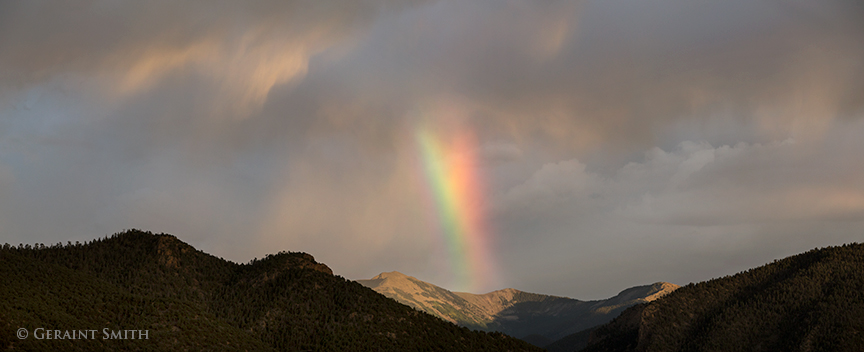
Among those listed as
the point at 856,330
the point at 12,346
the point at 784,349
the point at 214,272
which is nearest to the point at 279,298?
the point at 214,272

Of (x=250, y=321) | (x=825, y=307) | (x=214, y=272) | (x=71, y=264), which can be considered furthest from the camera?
(x=825, y=307)

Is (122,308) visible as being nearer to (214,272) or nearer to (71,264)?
(71,264)

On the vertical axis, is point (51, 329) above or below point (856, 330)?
above

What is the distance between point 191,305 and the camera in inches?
4852

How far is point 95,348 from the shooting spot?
289 feet

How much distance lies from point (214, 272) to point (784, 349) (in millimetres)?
210292

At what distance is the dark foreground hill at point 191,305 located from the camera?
93.5 meters

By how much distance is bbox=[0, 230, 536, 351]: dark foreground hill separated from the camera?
93500 millimetres

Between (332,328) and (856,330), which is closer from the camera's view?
(332,328)

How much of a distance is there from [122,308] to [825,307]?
24198 cm

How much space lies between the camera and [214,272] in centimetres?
15262

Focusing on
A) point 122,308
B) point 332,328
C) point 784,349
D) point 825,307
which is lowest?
point 784,349

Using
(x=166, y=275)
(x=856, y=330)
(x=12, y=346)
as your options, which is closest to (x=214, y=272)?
(x=166, y=275)

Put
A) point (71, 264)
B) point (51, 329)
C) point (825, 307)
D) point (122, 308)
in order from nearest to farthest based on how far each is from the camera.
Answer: point (51, 329)
point (122, 308)
point (71, 264)
point (825, 307)
